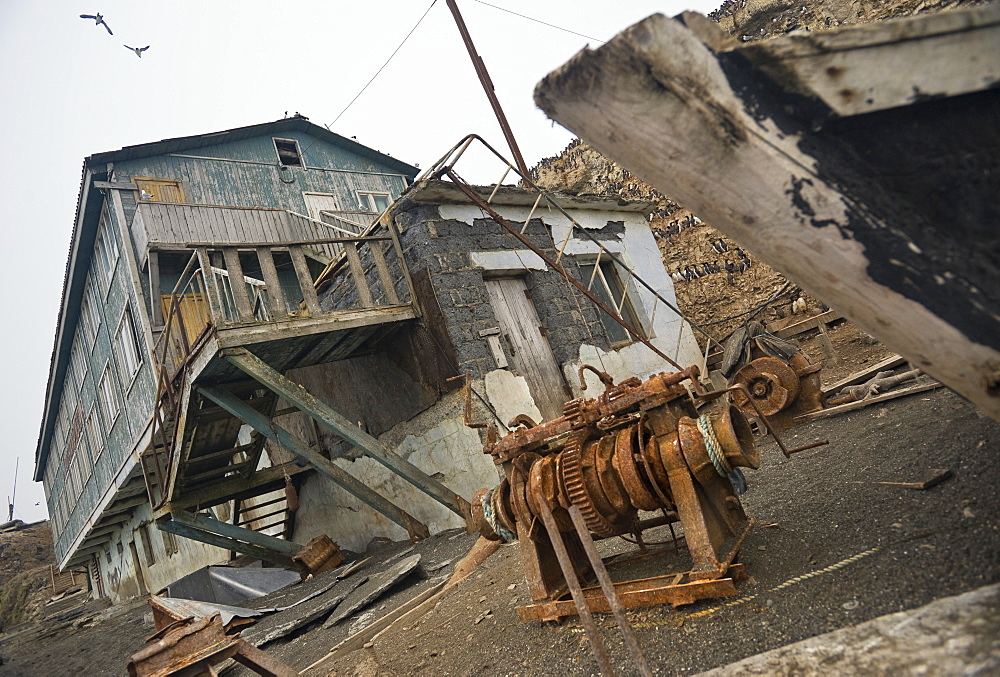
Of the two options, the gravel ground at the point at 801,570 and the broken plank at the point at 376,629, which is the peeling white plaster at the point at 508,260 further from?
the broken plank at the point at 376,629

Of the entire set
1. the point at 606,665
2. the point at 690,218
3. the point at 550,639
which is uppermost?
the point at 690,218

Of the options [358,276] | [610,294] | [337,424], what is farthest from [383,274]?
[610,294]

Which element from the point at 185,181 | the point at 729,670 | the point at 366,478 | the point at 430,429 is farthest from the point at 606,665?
the point at 185,181

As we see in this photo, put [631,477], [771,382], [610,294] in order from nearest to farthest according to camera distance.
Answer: [631,477] → [771,382] → [610,294]

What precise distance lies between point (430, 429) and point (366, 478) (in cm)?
195

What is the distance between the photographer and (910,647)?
5.40 ft

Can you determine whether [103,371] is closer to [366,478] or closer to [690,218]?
[366,478]

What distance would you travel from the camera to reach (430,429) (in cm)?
776

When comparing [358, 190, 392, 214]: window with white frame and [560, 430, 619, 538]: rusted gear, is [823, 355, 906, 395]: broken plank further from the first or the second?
[358, 190, 392, 214]: window with white frame

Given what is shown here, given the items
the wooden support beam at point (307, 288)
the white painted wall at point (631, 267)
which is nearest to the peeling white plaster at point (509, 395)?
the white painted wall at point (631, 267)

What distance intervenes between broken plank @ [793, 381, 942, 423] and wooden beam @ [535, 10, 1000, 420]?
4709 millimetres

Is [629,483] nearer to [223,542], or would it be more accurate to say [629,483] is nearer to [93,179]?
[223,542]

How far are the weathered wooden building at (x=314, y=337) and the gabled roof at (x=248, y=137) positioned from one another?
70 millimetres

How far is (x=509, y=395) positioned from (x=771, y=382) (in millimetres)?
3246
